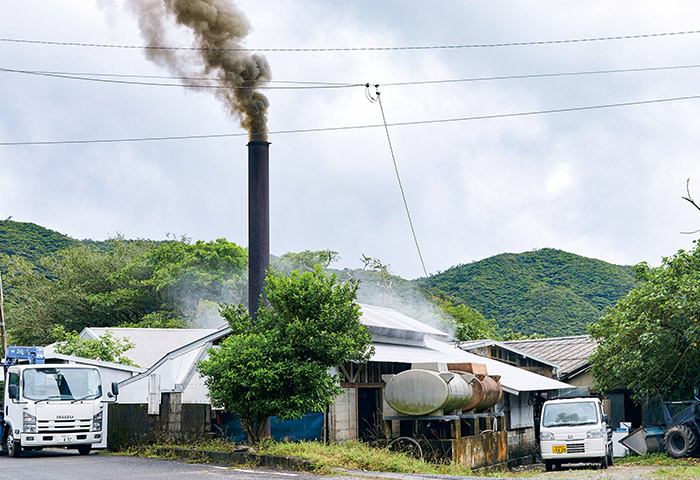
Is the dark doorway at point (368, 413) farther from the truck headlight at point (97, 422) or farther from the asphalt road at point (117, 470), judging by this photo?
the truck headlight at point (97, 422)

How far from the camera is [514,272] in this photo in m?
69.8

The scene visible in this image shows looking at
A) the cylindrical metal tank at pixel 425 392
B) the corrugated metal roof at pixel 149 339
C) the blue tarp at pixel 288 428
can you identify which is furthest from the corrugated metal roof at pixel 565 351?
the blue tarp at pixel 288 428

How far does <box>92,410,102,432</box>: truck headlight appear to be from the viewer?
1848cm

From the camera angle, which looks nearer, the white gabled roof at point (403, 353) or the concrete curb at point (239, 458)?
the concrete curb at point (239, 458)

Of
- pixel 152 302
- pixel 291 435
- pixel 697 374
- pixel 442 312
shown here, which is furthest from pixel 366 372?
pixel 152 302

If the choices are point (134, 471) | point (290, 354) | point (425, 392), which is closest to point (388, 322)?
point (425, 392)

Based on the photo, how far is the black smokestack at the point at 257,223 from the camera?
19547 mm

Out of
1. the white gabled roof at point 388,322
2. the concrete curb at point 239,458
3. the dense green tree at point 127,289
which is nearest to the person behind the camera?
the concrete curb at point 239,458

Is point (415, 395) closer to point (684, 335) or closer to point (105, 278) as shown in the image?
point (684, 335)

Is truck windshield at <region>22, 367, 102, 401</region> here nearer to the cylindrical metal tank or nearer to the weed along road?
the weed along road

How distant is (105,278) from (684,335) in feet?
131

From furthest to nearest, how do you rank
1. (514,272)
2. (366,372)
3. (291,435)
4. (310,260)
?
(514,272) < (310,260) < (366,372) < (291,435)

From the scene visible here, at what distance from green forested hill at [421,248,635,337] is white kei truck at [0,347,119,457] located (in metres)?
45.1

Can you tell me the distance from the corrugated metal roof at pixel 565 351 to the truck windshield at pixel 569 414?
28.3 feet
